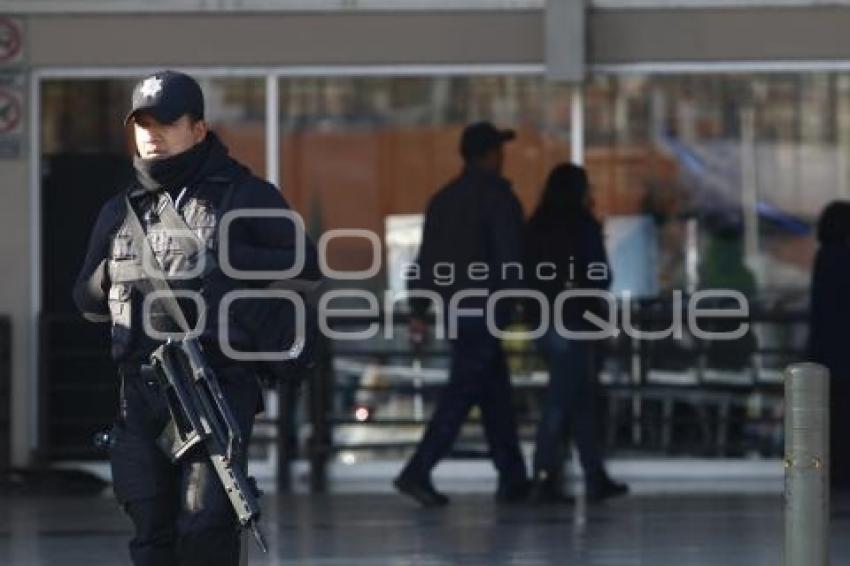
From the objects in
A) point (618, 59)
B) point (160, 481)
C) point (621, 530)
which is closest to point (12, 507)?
point (621, 530)

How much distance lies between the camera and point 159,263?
7.15 meters

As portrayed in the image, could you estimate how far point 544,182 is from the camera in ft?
45.9

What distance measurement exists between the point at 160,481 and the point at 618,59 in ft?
23.6

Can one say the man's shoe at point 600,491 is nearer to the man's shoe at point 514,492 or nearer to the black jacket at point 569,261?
the man's shoe at point 514,492

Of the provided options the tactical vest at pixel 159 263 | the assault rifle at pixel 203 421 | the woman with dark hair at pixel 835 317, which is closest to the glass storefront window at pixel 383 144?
the woman with dark hair at pixel 835 317

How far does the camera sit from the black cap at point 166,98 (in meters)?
7.14

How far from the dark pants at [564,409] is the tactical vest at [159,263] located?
5743 mm

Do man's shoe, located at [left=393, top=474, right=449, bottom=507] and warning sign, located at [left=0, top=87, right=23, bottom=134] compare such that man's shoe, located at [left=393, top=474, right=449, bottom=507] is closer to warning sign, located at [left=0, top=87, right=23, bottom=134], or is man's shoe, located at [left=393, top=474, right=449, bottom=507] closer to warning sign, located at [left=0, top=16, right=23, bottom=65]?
warning sign, located at [left=0, top=87, right=23, bottom=134]

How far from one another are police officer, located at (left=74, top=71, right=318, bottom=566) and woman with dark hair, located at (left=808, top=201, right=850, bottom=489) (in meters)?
6.70

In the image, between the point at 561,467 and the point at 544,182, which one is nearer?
the point at 561,467

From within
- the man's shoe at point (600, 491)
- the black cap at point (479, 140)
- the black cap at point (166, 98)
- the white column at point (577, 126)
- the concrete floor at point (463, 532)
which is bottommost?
the concrete floor at point (463, 532)

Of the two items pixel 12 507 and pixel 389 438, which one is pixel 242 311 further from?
pixel 389 438

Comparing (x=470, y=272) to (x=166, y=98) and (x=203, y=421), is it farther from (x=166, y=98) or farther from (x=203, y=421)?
(x=203, y=421)

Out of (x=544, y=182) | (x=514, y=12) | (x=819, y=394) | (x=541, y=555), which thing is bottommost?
(x=541, y=555)
